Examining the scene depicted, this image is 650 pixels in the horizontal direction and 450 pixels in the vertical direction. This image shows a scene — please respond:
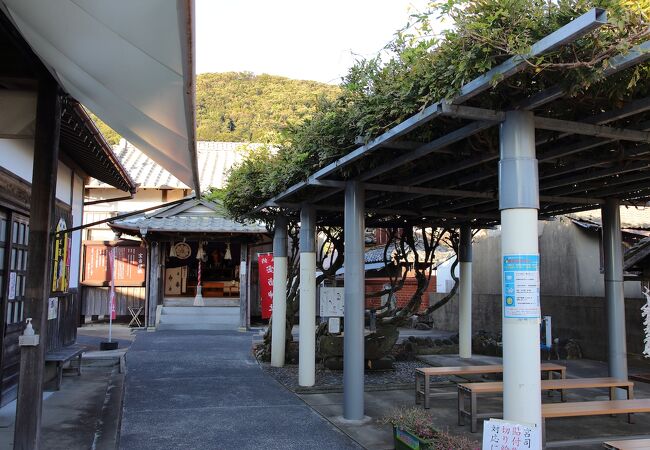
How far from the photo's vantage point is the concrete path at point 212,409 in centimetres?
616

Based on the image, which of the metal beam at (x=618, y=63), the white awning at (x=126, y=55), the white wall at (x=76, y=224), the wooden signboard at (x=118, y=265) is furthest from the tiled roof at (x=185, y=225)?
the metal beam at (x=618, y=63)

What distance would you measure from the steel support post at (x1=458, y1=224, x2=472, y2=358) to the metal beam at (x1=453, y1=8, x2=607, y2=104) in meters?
8.05

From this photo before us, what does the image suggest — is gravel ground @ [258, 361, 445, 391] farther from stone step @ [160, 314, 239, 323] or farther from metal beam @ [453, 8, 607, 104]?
stone step @ [160, 314, 239, 323]

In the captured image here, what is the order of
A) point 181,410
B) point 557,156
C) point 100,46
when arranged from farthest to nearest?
point 181,410
point 557,156
point 100,46

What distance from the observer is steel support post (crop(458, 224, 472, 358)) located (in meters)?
12.1

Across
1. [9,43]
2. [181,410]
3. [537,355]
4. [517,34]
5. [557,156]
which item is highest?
[9,43]

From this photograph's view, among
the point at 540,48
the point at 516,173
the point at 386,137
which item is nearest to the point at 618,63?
the point at 540,48

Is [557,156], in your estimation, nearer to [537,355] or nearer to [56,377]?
[537,355]

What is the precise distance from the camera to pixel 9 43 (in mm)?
4957

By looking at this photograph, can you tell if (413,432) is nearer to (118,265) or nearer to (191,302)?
(191,302)

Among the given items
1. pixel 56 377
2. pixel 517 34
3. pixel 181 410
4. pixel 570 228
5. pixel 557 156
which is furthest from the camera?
pixel 570 228

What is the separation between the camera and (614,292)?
7922 mm

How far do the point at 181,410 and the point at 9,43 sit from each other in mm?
5047

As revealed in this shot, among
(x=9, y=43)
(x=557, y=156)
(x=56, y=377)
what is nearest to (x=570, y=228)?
(x=557, y=156)
